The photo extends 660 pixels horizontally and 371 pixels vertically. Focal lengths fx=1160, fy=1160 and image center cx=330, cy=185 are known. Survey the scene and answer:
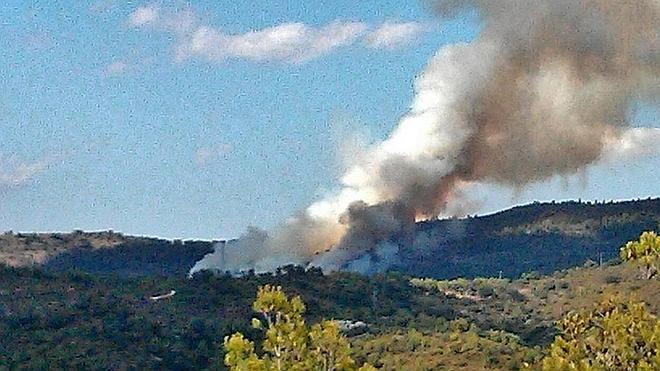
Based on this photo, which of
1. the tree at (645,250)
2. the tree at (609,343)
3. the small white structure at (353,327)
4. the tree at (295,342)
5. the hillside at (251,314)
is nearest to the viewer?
the tree at (609,343)

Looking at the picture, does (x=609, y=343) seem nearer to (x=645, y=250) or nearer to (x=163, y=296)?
(x=645, y=250)

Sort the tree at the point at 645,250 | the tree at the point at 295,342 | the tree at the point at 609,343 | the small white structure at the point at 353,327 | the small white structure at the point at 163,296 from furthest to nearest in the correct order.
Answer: the small white structure at the point at 163,296 → the small white structure at the point at 353,327 → the tree at the point at 295,342 → the tree at the point at 645,250 → the tree at the point at 609,343

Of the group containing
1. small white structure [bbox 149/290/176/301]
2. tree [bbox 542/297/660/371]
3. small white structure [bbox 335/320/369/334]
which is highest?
small white structure [bbox 149/290/176/301]

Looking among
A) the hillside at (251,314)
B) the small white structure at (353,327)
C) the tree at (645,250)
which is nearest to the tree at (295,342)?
the tree at (645,250)

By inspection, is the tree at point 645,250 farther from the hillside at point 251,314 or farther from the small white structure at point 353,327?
the small white structure at point 353,327

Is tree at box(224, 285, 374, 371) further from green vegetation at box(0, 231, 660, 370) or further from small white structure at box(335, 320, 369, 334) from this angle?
small white structure at box(335, 320, 369, 334)

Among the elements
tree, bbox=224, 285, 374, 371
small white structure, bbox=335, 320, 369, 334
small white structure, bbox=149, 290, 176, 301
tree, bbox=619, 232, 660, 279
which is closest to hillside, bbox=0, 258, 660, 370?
small white structure, bbox=149, 290, 176, 301

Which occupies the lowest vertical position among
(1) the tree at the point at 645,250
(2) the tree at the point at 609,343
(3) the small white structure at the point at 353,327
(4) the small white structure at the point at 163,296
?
(2) the tree at the point at 609,343

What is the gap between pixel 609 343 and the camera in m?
26.7

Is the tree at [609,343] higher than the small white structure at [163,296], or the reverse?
the small white structure at [163,296]

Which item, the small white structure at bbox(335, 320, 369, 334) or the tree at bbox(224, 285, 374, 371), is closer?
the tree at bbox(224, 285, 374, 371)

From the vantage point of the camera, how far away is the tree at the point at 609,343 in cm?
2542

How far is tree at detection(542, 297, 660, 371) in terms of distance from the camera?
2542 centimetres

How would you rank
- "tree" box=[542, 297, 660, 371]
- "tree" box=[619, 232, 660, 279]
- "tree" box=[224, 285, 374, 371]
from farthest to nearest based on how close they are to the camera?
"tree" box=[224, 285, 374, 371] < "tree" box=[619, 232, 660, 279] < "tree" box=[542, 297, 660, 371]
